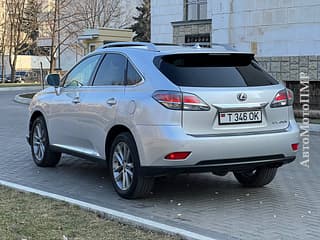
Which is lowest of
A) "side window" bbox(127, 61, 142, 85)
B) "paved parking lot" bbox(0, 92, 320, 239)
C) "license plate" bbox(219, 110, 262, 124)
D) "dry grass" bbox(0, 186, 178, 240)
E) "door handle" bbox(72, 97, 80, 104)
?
"paved parking lot" bbox(0, 92, 320, 239)

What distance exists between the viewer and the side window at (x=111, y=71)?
6.94 m

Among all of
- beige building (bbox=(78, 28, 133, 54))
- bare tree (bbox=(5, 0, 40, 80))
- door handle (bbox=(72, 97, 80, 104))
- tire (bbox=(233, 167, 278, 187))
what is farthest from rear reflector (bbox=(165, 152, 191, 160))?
bare tree (bbox=(5, 0, 40, 80))

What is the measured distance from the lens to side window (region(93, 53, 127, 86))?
273 inches

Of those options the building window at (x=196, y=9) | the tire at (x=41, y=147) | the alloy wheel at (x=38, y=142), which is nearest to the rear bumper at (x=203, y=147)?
the tire at (x=41, y=147)

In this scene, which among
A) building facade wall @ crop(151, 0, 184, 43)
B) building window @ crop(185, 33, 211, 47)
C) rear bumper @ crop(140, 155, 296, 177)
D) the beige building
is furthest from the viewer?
building facade wall @ crop(151, 0, 184, 43)

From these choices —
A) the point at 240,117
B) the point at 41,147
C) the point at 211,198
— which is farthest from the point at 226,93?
the point at 41,147

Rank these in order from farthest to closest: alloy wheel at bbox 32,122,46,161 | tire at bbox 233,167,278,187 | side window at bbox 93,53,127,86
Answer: alloy wheel at bbox 32,122,46,161, tire at bbox 233,167,278,187, side window at bbox 93,53,127,86

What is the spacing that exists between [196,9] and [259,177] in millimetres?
19731

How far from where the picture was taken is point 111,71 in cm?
718

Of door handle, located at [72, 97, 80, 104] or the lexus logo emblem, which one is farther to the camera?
door handle, located at [72, 97, 80, 104]

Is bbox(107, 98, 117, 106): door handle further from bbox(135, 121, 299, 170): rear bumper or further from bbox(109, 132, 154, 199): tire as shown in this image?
bbox(135, 121, 299, 170): rear bumper

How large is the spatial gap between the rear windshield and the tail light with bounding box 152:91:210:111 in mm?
158

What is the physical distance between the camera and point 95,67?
24.7ft

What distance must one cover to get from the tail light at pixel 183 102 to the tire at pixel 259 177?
156 centimetres
